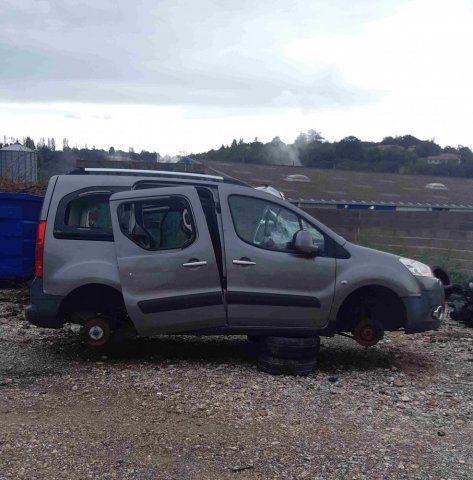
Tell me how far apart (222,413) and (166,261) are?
1783mm

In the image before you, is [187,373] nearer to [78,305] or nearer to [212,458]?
[78,305]

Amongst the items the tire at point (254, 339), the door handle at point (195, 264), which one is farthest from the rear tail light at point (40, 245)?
the tire at point (254, 339)

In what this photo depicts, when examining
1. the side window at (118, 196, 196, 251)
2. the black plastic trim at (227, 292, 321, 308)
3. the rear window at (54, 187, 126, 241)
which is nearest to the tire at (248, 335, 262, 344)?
the black plastic trim at (227, 292, 321, 308)

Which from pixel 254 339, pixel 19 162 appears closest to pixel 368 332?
pixel 254 339

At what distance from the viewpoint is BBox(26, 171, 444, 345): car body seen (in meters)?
7.09

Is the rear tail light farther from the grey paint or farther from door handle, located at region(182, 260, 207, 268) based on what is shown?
door handle, located at region(182, 260, 207, 268)

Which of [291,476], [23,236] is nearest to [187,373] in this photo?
[291,476]

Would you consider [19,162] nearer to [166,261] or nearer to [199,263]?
[166,261]

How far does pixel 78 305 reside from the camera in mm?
7469

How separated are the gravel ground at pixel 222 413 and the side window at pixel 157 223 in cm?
130

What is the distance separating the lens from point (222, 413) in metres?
5.93

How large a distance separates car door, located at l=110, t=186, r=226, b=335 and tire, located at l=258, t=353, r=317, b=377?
0.63 meters

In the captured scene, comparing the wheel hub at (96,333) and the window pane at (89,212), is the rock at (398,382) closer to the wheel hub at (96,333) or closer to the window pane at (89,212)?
the wheel hub at (96,333)

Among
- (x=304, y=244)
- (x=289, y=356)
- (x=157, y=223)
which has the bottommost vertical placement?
(x=289, y=356)
